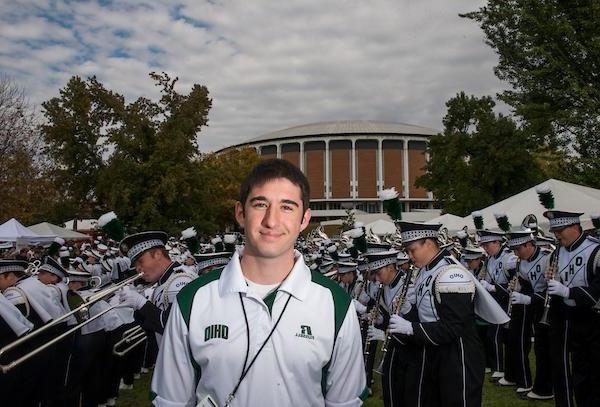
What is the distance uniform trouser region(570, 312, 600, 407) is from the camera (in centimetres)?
658

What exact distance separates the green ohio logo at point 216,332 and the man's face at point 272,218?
14.6 inches

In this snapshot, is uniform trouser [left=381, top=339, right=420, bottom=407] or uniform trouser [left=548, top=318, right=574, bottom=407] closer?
uniform trouser [left=381, top=339, right=420, bottom=407]

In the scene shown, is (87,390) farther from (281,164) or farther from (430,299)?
(281,164)

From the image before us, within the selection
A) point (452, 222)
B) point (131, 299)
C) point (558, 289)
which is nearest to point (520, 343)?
point (558, 289)

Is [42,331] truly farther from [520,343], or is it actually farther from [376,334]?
[520,343]

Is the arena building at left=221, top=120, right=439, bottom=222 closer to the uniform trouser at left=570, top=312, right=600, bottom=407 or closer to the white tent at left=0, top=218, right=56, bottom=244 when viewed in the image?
the white tent at left=0, top=218, right=56, bottom=244

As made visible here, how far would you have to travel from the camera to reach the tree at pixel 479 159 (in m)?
34.0

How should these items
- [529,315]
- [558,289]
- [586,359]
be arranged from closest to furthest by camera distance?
[558,289] → [586,359] → [529,315]

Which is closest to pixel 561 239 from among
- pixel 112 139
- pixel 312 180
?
pixel 112 139

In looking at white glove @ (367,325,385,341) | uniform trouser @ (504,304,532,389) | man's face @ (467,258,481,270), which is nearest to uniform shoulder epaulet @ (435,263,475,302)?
white glove @ (367,325,385,341)

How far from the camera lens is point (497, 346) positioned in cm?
1029

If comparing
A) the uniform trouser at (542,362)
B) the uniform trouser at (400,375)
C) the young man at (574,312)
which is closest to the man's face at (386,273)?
the uniform trouser at (400,375)

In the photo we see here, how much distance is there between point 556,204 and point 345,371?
12976 mm

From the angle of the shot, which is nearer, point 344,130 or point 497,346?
point 497,346
